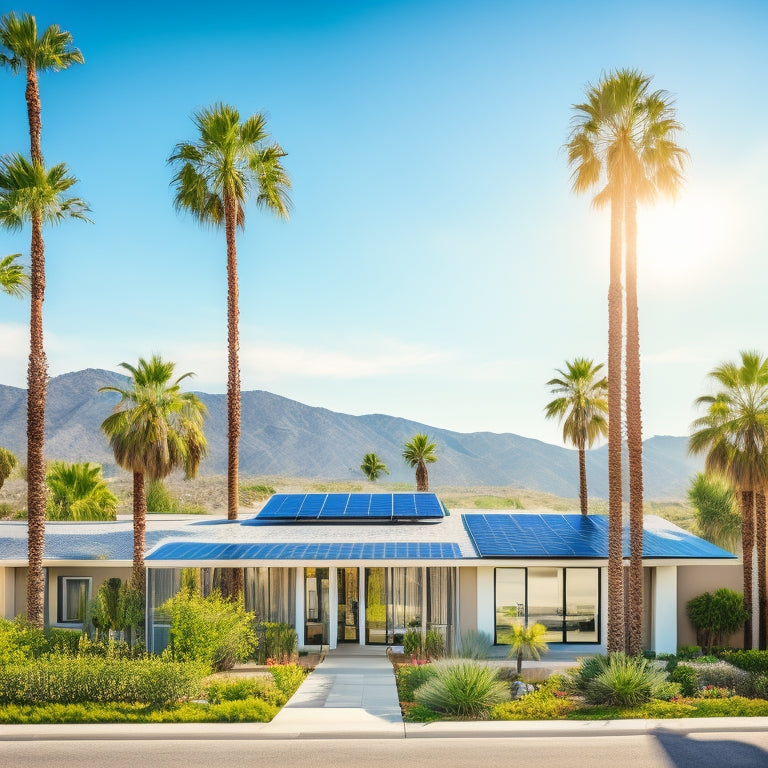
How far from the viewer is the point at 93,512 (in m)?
32.1

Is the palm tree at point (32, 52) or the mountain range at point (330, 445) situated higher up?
the palm tree at point (32, 52)

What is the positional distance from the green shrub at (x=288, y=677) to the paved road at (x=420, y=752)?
308 cm

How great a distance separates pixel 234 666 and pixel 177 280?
119ft

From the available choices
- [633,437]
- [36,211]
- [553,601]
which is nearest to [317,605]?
[553,601]

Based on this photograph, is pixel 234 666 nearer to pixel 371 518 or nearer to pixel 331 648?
pixel 331 648

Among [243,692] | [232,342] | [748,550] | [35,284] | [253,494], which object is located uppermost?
[35,284]

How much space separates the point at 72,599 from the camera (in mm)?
22562

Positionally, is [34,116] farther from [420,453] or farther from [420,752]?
[420,453]

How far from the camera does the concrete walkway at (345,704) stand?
45.2 ft

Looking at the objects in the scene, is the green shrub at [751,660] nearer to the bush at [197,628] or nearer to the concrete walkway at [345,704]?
the concrete walkway at [345,704]

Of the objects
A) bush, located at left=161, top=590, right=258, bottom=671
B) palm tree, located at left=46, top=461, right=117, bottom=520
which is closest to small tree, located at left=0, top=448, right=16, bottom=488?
palm tree, located at left=46, top=461, right=117, bottom=520

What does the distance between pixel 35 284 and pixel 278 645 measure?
10905 millimetres

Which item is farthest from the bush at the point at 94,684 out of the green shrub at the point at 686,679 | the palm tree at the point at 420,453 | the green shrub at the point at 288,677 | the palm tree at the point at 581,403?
the palm tree at the point at 420,453

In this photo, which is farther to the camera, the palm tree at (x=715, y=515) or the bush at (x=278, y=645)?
the palm tree at (x=715, y=515)
